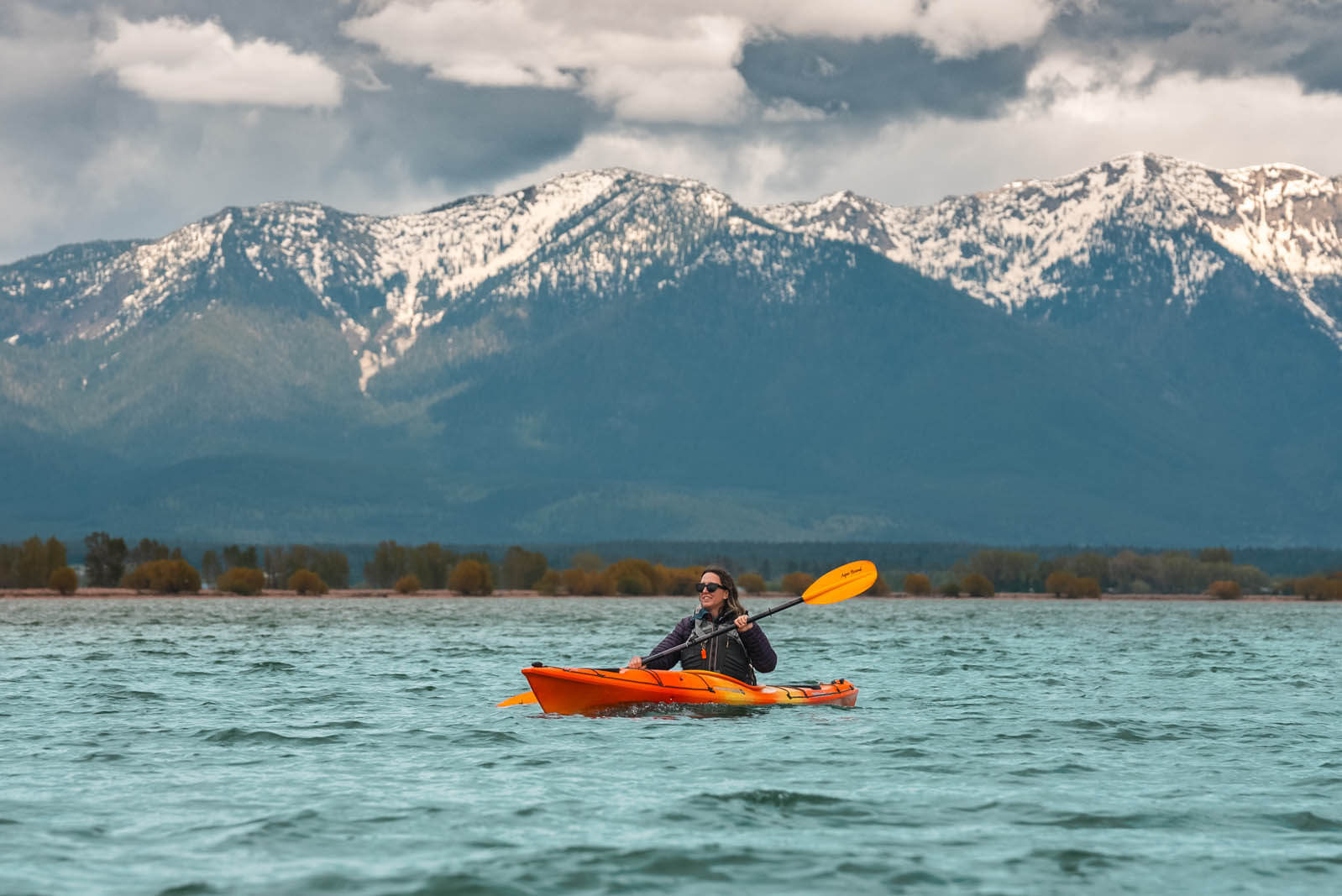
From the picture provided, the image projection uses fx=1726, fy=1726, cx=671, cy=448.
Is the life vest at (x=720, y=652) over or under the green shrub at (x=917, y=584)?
under

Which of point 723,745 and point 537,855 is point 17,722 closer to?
point 723,745

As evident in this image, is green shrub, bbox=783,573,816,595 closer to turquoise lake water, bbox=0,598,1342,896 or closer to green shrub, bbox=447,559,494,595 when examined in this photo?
green shrub, bbox=447,559,494,595

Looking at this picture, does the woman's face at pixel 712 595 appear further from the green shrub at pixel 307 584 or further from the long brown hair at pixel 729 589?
the green shrub at pixel 307 584

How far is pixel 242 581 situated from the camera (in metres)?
173

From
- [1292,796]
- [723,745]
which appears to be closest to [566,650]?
[723,745]

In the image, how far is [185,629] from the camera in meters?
82.9

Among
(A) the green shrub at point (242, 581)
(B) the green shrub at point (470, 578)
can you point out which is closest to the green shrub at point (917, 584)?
(B) the green shrub at point (470, 578)

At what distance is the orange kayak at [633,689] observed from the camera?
31.2 metres

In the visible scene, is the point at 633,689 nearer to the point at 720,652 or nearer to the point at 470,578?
the point at 720,652

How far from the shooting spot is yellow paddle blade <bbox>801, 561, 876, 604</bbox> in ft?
125

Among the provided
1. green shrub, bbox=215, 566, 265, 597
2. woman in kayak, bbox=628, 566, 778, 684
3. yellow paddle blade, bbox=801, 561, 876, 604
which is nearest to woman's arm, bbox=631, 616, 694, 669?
woman in kayak, bbox=628, 566, 778, 684

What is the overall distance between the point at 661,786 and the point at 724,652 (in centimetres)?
834

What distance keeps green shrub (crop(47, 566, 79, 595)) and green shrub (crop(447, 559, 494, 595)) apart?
3901cm

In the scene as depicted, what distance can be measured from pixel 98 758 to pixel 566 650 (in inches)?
1383
